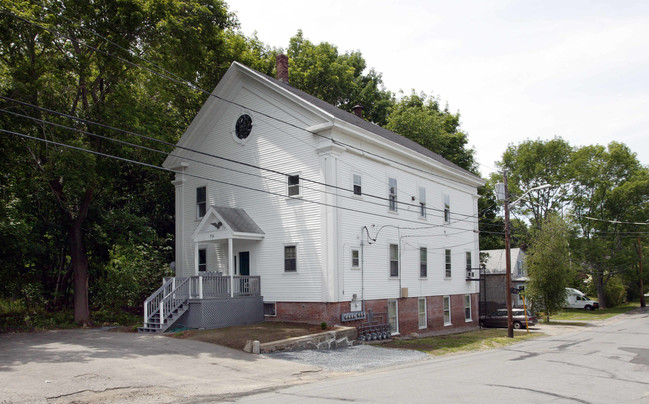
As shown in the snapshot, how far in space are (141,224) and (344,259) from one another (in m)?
11.8

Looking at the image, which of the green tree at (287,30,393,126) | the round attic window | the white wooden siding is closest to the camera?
the white wooden siding

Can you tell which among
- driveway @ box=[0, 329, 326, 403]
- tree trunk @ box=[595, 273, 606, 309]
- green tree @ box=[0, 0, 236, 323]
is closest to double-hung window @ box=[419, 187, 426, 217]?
green tree @ box=[0, 0, 236, 323]

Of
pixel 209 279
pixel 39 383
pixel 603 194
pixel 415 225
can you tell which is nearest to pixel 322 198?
pixel 209 279

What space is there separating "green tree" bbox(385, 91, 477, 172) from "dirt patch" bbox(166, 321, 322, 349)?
83.7ft

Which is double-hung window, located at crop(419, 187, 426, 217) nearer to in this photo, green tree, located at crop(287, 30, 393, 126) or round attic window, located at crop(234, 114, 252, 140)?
round attic window, located at crop(234, 114, 252, 140)

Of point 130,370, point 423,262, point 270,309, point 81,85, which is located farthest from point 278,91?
point 130,370

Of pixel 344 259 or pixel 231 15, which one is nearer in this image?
pixel 344 259

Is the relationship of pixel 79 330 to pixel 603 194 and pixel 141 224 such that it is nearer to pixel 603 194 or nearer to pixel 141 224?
pixel 141 224

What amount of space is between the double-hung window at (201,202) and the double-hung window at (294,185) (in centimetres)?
565

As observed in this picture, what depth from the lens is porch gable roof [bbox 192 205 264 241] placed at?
2283 centimetres

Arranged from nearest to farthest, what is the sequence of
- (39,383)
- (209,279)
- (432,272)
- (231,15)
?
(39,383)
(209,279)
(432,272)
(231,15)

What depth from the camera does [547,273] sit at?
3972 cm

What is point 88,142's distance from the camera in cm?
2370

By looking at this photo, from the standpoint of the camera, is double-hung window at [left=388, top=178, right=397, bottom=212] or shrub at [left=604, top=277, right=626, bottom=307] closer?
double-hung window at [left=388, top=178, right=397, bottom=212]
